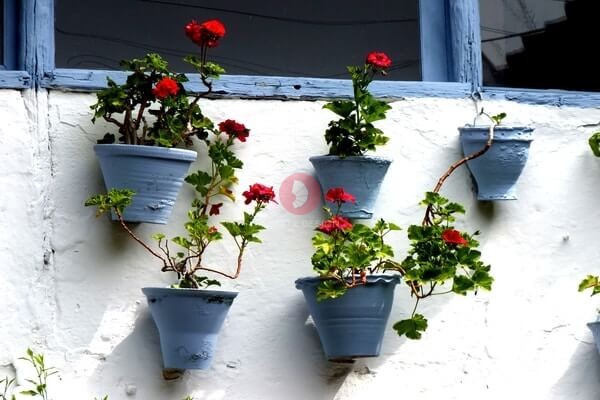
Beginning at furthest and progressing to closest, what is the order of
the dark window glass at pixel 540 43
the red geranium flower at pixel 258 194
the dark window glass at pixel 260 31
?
1. the dark window glass at pixel 260 31
2. the dark window glass at pixel 540 43
3. the red geranium flower at pixel 258 194

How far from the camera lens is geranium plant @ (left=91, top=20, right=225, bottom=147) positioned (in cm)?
402

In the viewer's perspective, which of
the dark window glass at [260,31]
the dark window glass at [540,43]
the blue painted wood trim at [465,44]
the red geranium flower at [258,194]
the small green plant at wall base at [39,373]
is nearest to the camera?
the small green plant at wall base at [39,373]

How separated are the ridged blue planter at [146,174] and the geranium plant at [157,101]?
0.21ft

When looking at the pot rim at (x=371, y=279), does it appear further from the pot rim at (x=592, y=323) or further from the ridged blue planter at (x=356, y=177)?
the pot rim at (x=592, y=323)

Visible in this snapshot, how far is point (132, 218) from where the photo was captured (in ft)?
13.1

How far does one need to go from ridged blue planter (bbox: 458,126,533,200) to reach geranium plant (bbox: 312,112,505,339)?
0.70ft

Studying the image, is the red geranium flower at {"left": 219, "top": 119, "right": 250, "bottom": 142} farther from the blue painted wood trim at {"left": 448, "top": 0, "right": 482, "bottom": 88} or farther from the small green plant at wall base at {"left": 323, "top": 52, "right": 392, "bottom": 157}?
the blue painted wood trim at {"left": 448, "top": 0, "right": 482, "bottom": 88}

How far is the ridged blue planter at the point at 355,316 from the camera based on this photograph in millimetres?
3982

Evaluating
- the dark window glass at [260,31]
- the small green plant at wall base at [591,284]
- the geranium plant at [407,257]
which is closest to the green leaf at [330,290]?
the geranium plant at [407,257]

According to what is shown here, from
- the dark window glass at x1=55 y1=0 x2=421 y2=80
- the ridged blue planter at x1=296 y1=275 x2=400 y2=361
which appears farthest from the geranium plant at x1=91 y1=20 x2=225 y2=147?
the dark window glass at x1=55 y1=0 x2=421 y2=80

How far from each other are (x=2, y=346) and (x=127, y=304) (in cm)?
39

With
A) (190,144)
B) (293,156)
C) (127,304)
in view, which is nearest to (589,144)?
(293,156)

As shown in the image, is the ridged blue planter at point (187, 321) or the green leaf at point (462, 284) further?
the green leaf at point (462, 284)

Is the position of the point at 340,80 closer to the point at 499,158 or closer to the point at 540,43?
the point at 499,158
